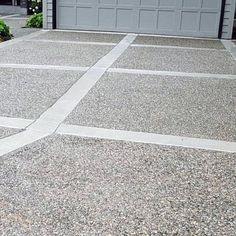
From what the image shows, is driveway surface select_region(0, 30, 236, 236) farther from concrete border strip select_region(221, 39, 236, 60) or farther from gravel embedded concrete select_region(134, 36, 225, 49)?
gravel embedded concrete select_region(134, 36, 225, 49)

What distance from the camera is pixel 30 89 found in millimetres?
6367

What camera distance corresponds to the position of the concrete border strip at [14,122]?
472cm

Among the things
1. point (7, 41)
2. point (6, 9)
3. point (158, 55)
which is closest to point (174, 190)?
point (158, 55)

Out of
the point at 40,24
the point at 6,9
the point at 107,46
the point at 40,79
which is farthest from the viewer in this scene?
the point at 6,9

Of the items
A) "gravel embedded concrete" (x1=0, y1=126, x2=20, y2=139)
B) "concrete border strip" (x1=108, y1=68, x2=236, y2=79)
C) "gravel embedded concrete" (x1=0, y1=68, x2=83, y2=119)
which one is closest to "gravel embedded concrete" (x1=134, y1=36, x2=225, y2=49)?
"concrete border strip" (x1=108, y1=68, x2=236, y2=79)

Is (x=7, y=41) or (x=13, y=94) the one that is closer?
(x=13, y=94)

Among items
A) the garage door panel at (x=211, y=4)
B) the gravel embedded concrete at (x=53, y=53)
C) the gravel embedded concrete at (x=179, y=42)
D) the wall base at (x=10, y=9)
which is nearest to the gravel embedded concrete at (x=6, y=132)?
the gravel embedded concrete at (x=53, y=53)

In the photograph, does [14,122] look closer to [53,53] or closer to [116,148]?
[116,148]

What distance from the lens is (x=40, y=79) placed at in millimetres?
7062

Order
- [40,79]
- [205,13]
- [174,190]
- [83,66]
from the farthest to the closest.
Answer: [205,13] → [83,66] → [40,79] → [174,190]

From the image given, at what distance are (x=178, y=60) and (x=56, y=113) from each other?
4804 mm

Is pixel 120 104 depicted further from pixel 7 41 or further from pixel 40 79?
pixel 7 41

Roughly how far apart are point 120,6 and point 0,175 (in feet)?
36.0

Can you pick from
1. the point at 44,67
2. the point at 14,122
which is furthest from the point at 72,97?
the point at 44,67
